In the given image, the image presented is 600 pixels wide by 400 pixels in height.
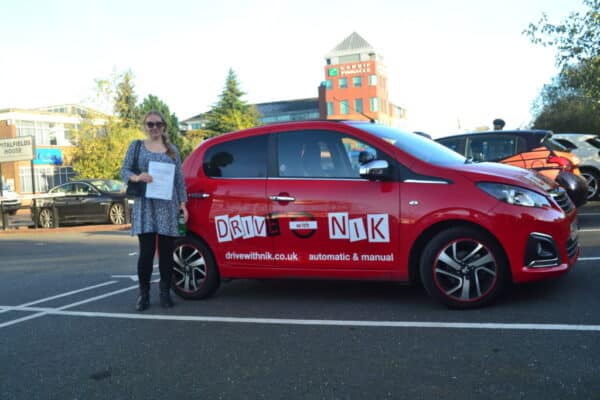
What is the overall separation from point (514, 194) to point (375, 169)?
1.14 metres

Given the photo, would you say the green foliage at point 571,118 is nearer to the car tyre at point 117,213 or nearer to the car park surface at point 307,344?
the car tyre at point 117,213

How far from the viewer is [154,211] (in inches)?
224

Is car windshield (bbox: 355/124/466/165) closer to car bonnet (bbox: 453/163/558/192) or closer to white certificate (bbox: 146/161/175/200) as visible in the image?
car bonnet (bbox: 453/163/558/192)

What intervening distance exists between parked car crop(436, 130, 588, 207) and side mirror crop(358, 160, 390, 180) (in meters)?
4.86

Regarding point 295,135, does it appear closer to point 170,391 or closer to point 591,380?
Answer: point 170,391

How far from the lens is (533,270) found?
4750mm

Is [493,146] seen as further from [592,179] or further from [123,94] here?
[123,94]

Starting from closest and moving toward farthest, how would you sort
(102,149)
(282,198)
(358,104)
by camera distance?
(282,198), (102,149), (358,104)

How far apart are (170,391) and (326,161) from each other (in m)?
2.64

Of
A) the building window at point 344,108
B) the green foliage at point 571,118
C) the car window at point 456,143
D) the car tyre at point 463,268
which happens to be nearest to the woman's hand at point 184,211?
the car tyre at point 463,268

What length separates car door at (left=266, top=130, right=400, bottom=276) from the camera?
5.10 m

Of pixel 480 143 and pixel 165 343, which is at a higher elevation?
pixel 480 143

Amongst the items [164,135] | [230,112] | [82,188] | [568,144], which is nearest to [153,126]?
[164,135]

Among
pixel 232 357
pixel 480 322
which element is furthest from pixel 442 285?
pixel 232 357
